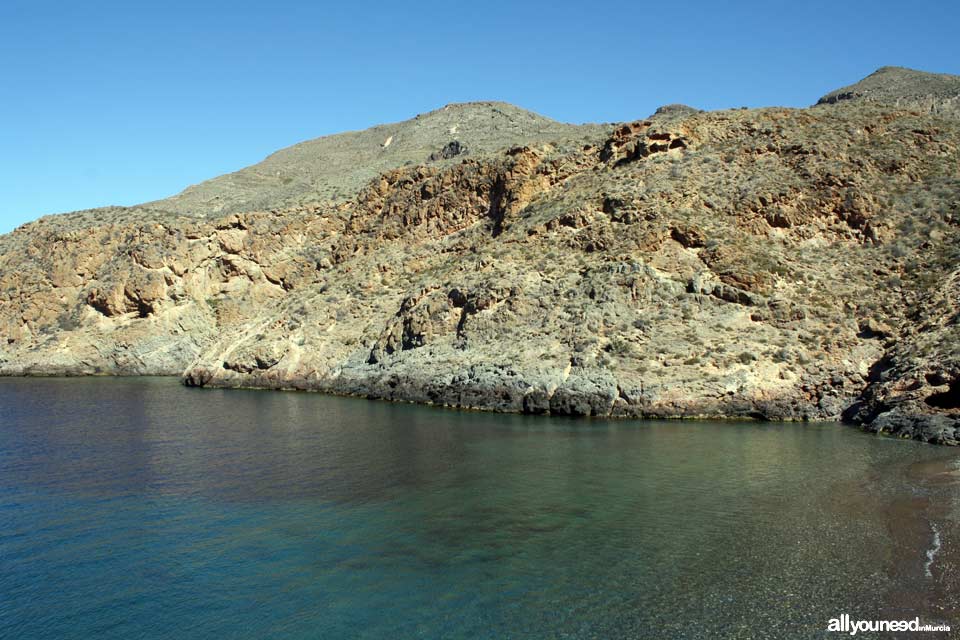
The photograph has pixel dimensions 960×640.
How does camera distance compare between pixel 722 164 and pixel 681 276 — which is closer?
pixel 681 276

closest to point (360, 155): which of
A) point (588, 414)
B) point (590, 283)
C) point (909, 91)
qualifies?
point (909, 91)

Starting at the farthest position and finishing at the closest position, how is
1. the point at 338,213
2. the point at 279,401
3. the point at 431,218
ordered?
the point at 338,213 < the point at 431,218 < the point at 279,401

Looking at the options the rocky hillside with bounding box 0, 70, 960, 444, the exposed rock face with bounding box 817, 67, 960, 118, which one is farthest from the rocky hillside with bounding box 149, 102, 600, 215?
the exposed rock face with bounding box 817, 67, 960, 118

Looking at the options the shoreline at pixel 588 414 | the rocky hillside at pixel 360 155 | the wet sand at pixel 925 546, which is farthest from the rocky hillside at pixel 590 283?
the wet sand at pixel 925 546

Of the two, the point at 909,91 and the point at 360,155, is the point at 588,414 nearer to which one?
the point at 909,91

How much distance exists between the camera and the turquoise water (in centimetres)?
A: 1184

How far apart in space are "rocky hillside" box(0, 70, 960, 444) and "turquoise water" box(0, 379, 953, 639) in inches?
206

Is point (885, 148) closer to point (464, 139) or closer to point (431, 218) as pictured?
point (431, 218)

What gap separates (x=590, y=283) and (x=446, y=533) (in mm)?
24509

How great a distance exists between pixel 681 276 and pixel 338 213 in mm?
37112

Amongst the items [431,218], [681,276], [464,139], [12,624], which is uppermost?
[464,139]

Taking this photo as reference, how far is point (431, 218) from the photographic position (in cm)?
5559

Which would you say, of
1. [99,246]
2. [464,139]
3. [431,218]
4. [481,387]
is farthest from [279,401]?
[464,139]

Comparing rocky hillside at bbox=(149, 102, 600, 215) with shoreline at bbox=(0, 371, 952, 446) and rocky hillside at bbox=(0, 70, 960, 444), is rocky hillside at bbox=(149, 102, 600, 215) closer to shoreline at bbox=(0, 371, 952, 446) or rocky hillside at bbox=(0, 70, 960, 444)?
rocky hillside at bbox=(0, 70, 960, 444)
